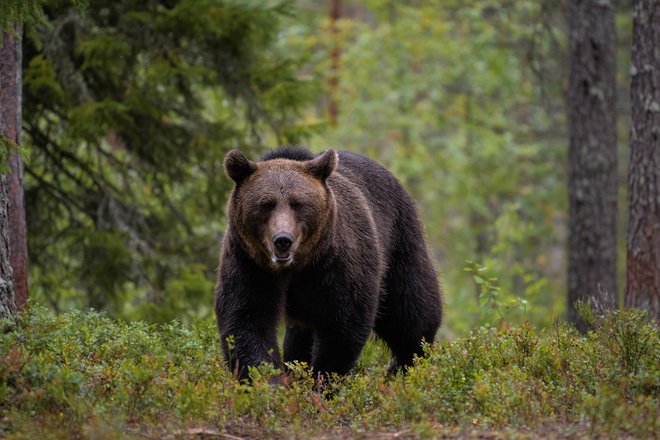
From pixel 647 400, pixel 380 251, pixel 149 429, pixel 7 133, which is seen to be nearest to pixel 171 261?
pixel 7 133

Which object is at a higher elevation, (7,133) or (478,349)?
(7,133)

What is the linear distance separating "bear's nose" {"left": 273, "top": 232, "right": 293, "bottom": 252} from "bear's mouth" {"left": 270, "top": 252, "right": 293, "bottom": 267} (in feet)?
0.12

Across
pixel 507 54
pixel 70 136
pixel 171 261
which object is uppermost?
pixel 507 54

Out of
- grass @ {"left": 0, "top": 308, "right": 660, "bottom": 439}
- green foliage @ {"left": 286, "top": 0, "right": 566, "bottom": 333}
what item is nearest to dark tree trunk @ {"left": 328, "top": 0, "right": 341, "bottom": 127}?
green foliage @ {"left": 286, "top": 0, "right": 566, "bottom": 333}

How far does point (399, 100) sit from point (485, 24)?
139 inches

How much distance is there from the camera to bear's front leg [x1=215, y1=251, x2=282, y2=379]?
687 cm

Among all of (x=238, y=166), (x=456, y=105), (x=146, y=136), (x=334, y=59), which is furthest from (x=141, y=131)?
(x=456, y=105)

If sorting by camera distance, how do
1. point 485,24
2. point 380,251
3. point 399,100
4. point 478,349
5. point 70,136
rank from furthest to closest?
point 399,100, point 485,24, point 70,136, point 380,251, point 478,349

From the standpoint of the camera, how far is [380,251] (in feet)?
25.7

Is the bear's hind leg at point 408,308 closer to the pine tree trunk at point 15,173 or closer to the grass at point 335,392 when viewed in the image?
the grass at point 335,392

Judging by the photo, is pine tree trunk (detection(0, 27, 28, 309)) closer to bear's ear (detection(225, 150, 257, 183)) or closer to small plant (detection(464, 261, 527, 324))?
bear's ear (detection(225, 150, 257, 183))

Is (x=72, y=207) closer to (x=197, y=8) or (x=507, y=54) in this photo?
(x=197, y=8)

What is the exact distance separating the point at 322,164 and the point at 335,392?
68.7 inches

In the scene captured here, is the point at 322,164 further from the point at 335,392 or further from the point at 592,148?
the point at 592,148
